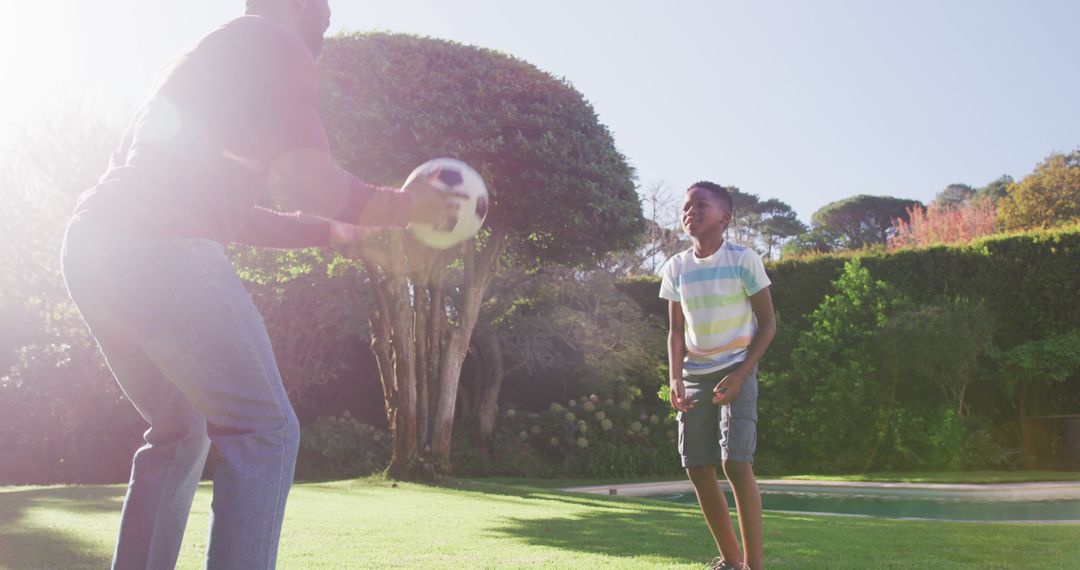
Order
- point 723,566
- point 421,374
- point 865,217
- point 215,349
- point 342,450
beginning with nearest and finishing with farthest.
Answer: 1. point 215,349
2. point 723,566
3. point 421,374
4. point 342,450
5. point 865,217

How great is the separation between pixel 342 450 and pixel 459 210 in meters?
14.4

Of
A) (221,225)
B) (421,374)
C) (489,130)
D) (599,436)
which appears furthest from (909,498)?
(221,225)

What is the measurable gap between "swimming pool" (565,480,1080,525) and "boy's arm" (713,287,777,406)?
616 centimetres

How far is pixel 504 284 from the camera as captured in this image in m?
16.4

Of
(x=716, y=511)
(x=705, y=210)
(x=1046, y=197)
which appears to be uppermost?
(x=1046, y=197)

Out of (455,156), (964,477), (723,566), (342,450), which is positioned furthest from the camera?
(342,450)

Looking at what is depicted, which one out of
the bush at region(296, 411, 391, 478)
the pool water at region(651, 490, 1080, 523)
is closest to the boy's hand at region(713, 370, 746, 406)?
the pool water at region(651, 490, 1080, 523)

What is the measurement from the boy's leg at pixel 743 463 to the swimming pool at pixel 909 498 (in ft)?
20.2

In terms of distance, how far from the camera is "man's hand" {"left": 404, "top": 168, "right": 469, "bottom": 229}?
2.02 metres

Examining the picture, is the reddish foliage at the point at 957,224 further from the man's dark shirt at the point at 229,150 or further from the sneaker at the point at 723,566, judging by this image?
the man's dark shirt at the point at 229,150

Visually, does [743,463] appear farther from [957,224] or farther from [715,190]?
[957,224]

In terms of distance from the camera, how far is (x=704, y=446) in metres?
3.82

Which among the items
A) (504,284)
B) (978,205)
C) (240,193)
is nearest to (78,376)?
(504,284)

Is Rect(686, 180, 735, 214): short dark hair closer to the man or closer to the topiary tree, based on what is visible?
the man
